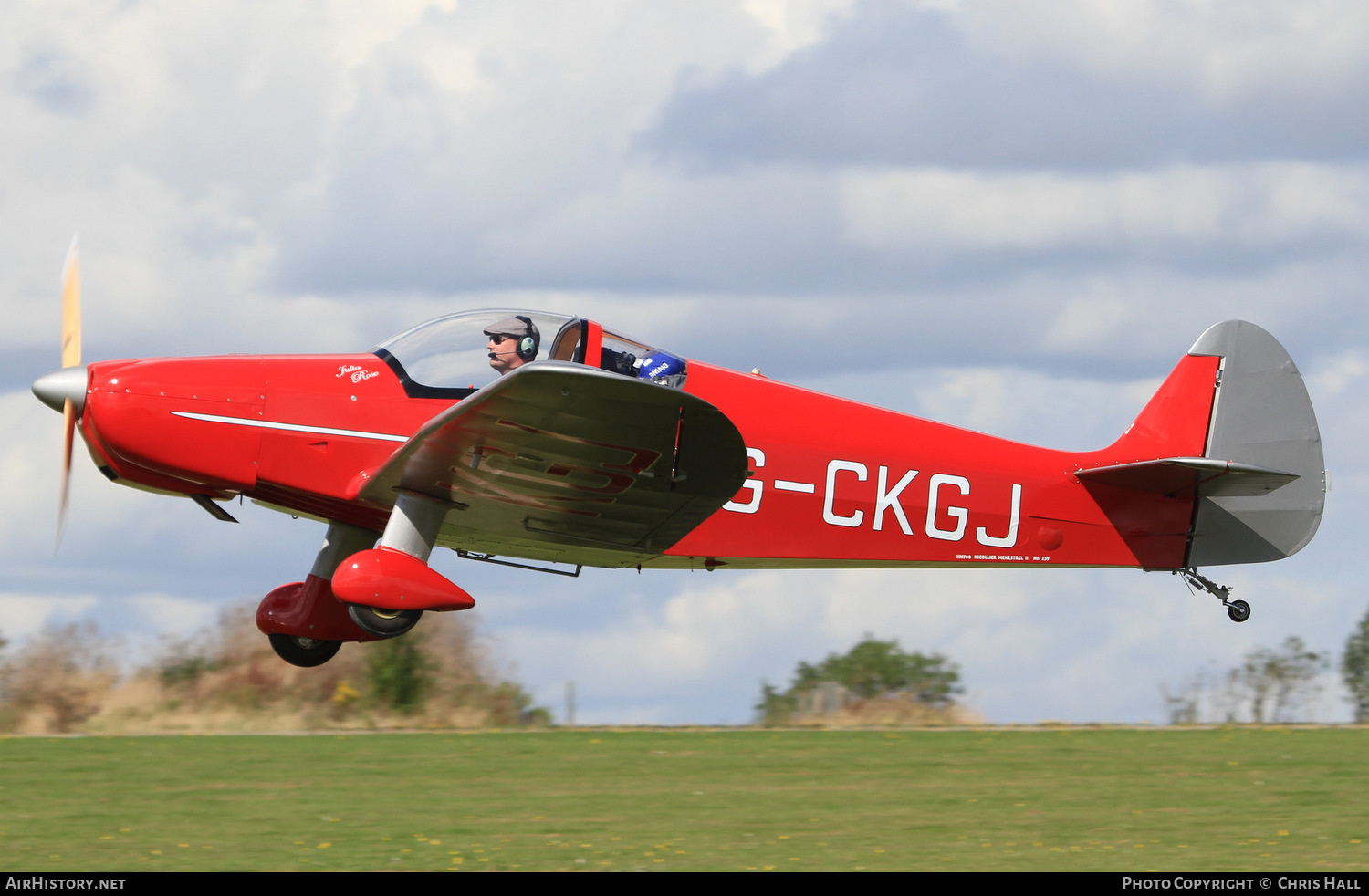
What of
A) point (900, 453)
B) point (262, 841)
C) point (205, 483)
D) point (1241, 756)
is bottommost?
point (262, 841)

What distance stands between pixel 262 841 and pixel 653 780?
370cm

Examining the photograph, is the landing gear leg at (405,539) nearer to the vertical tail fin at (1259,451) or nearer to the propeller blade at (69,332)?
the propeller blade at (69,332)

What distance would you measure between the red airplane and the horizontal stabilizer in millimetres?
24

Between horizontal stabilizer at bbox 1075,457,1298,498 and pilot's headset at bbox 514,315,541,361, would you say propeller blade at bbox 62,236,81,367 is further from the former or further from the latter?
horizontal stabilizer at bbox 1075,457,1298,498

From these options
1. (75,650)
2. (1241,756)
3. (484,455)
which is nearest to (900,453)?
(484,455)

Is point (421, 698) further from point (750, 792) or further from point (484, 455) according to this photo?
point (484, 455)

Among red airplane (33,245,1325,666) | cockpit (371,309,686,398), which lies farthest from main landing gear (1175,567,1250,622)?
cockpit (371,309,686,398)

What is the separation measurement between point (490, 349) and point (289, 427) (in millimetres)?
1334

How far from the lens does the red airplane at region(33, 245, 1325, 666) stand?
27.2 ft

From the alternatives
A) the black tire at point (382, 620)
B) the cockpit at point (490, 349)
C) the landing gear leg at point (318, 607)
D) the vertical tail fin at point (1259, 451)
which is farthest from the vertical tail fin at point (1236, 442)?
the landing gear leg at point (318, 607)

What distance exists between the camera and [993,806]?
11.5 m

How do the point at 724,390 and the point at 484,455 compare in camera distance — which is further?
the point at 724,390

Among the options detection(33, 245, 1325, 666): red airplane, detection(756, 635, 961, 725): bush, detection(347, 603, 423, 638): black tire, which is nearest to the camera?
detection(33, 245, 1325, 666): red airplane

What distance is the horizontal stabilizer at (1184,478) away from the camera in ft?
33.0
